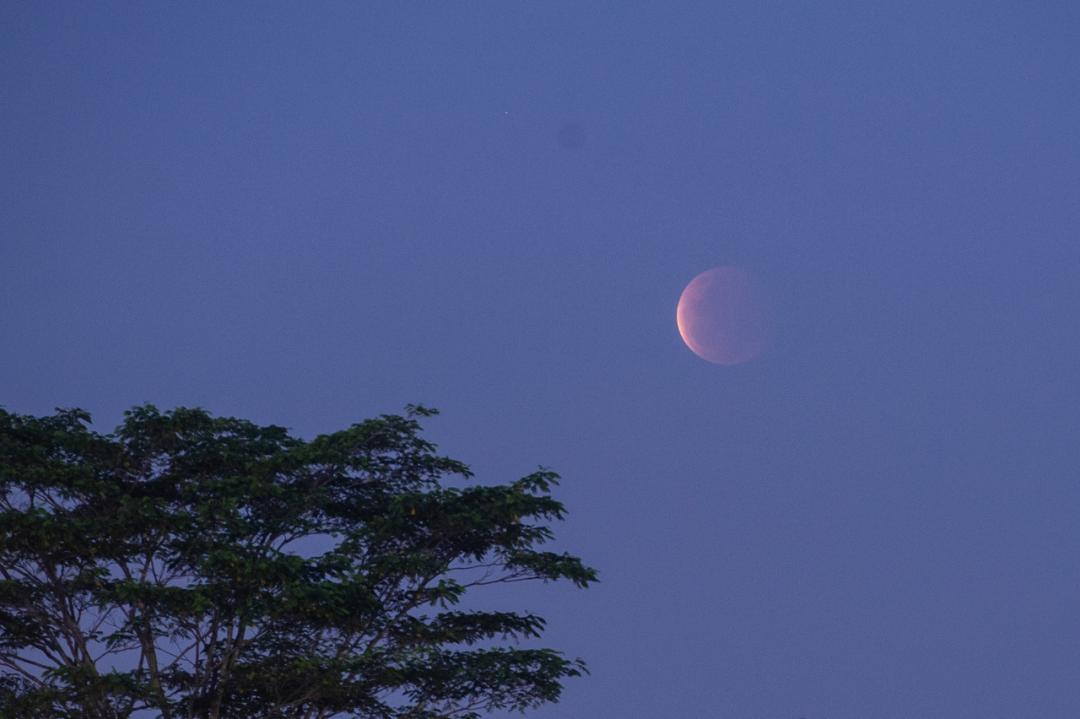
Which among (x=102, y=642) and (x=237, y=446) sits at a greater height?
(x=237, y=446)

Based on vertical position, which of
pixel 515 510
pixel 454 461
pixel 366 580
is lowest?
pixel 366 580

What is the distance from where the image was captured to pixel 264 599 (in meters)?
21.0

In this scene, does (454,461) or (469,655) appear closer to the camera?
(469,655)

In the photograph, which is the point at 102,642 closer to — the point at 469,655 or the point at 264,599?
the point at 264,599

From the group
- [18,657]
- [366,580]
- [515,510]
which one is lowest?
[18,657]

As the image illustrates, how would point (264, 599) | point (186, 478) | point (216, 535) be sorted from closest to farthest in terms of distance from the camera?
point (264, 599) < point (216, 535) < point (186, 478)

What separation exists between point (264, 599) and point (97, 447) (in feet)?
16.3

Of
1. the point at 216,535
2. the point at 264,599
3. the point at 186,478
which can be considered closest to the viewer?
the point at 264,599

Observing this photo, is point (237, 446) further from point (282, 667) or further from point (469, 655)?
point (469, 655)

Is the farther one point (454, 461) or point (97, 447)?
point (454, 461)

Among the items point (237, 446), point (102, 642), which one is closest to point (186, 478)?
point (237, 446)

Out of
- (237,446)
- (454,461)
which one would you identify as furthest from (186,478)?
(454,461)

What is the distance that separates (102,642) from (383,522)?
5789mm

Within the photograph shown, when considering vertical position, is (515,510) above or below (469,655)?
above
